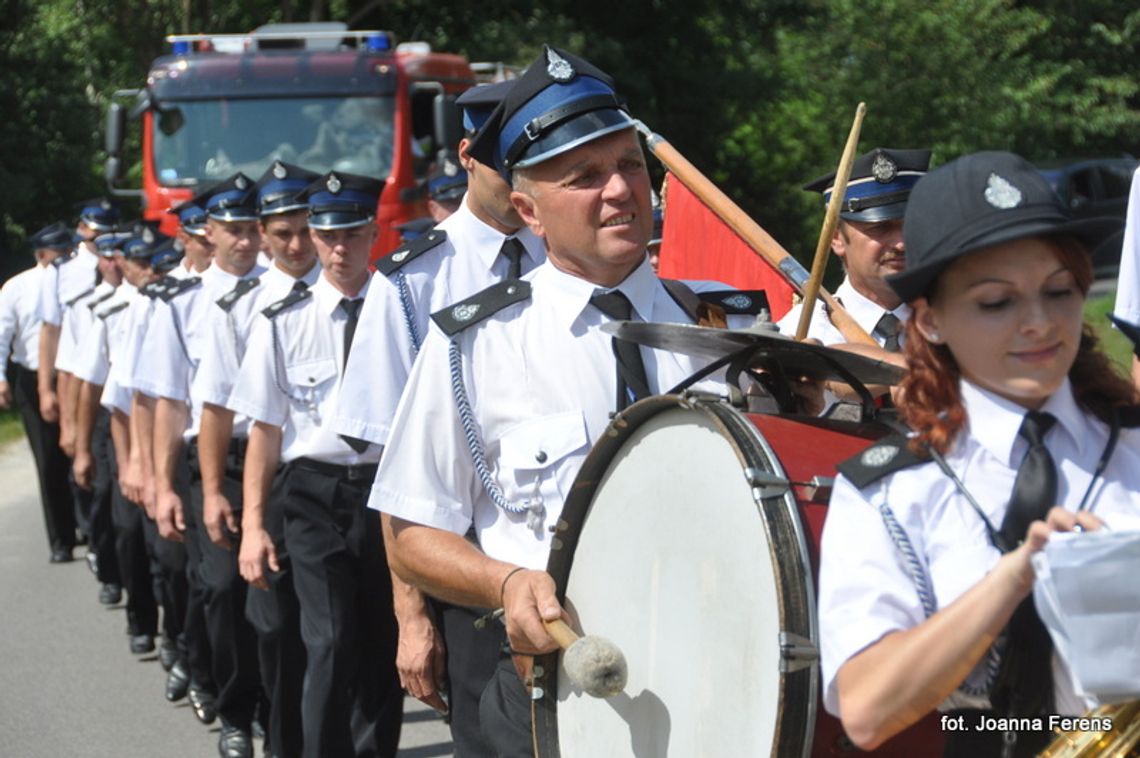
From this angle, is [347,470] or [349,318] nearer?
[347,470]

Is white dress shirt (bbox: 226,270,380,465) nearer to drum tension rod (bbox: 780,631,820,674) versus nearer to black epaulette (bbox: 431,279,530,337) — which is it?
black epaulette (bbox: 431,279,530,337)

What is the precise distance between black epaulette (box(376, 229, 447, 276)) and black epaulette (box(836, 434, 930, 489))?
8.66 feet

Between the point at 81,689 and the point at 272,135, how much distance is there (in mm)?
7308

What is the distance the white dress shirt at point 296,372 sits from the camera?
6.45 metres

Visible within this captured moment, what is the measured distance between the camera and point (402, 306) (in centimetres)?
492

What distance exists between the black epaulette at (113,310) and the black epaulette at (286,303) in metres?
4.17

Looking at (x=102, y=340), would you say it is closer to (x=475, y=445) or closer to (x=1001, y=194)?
(x=475, y=445)

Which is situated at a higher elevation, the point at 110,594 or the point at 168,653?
the point at 168,653

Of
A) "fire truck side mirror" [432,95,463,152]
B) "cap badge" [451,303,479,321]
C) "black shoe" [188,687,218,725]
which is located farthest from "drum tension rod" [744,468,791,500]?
"fire truck side mirror" [432,95,463,152]

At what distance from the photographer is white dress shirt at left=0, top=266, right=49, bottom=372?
13.1 m

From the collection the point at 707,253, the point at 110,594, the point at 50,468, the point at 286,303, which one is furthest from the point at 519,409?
the point at 50,468

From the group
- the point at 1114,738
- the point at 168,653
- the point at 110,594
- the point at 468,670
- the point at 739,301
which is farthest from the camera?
the point at 110,594

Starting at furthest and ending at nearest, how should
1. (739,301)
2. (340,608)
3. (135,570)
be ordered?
(135,570) → (340,608) → (739,301)

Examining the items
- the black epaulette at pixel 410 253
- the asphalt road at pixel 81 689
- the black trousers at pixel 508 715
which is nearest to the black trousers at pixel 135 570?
the asphalt road at pixel 81 689
